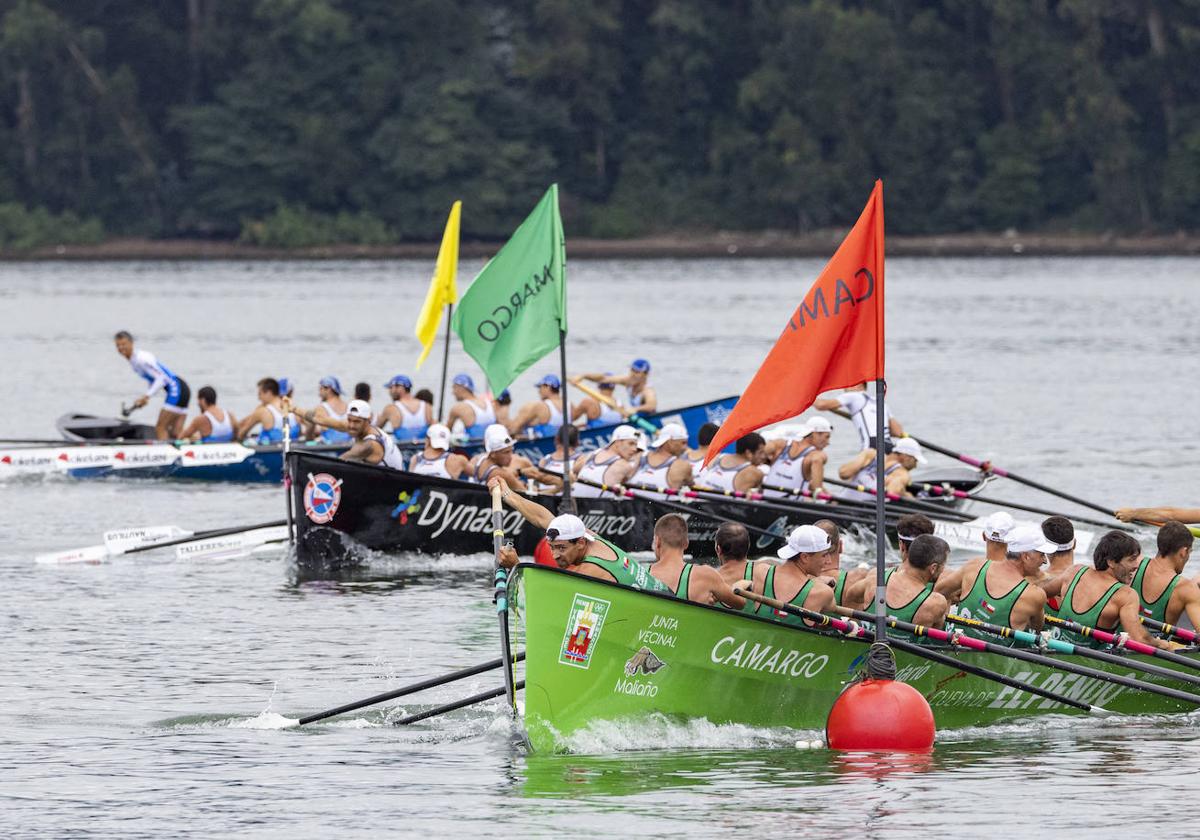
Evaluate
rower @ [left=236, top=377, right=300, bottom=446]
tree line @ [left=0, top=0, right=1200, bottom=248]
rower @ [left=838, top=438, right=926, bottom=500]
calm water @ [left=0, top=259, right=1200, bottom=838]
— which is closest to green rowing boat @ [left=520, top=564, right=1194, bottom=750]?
calm water @ [left=0, top=259, right=1200, bottom=838]

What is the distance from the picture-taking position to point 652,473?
2573cm

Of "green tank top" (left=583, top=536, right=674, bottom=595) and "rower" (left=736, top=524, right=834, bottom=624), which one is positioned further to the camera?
"rower" (left=736, top=524, right=834, bottom=624)

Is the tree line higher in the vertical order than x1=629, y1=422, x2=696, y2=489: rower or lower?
higher

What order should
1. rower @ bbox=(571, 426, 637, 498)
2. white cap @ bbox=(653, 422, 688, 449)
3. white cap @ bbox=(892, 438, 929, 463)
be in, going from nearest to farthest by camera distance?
rower @ bbox=(571, 426, 637, 498) < white cap @ bbox=(653, 422, 688, 449) < white cap @ bbox=(892, 438, 929, 463)

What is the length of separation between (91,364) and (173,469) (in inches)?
1157

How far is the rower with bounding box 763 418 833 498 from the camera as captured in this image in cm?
2584

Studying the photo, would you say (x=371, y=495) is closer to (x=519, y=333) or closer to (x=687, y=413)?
(x=519, y=333)

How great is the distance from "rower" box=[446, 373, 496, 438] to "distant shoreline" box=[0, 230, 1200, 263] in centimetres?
7793

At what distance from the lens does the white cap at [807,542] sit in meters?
16.4

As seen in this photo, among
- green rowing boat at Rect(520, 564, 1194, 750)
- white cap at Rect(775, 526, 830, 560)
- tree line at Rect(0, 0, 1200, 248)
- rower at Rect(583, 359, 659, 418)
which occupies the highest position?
tree line at Rect(0, 0, 1200, 248)

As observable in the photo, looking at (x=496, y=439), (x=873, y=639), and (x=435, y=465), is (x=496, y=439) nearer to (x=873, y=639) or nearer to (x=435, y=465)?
(x=435, y=465)

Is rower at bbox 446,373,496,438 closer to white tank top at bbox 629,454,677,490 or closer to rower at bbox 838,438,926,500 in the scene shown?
white tank top at bbox 629,454,677,490

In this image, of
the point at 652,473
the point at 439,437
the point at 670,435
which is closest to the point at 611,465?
the point at 652,473

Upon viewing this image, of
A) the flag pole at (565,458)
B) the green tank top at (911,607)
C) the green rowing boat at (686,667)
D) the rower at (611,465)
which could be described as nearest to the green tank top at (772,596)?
the green rowing boat at (686,667)
